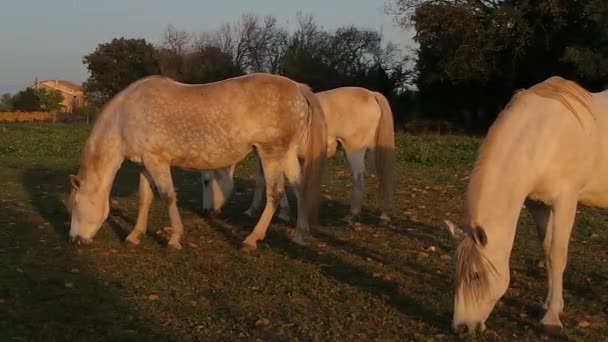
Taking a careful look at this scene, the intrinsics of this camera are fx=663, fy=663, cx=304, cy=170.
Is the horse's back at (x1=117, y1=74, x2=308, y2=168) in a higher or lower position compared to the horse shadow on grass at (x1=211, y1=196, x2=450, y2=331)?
higher

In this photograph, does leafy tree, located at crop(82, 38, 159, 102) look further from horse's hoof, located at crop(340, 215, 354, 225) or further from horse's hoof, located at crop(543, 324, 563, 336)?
horse's hoof, located at crop(543, 324, 563, 336)

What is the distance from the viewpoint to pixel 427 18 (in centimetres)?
3086

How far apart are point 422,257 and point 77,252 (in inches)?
154

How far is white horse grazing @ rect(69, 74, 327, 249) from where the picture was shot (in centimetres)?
786

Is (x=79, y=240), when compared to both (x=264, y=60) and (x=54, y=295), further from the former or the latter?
(x=264, y=60)

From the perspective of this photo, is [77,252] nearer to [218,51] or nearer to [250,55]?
[218,51]

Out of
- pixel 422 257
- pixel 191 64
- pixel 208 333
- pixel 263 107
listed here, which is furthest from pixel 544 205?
pixel 191 64

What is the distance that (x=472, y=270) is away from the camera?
462 cm

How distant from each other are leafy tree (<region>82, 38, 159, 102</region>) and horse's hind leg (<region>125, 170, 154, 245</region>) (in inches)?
2070

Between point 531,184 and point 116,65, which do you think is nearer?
point 531,184

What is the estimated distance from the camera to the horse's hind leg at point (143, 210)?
26.6ft

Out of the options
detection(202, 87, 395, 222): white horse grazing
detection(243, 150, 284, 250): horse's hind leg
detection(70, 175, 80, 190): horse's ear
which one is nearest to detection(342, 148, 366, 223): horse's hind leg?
detection(202, 87, 395, 222): white horse grazing

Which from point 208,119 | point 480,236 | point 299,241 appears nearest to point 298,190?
point 299,241

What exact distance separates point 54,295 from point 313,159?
3502 mm
